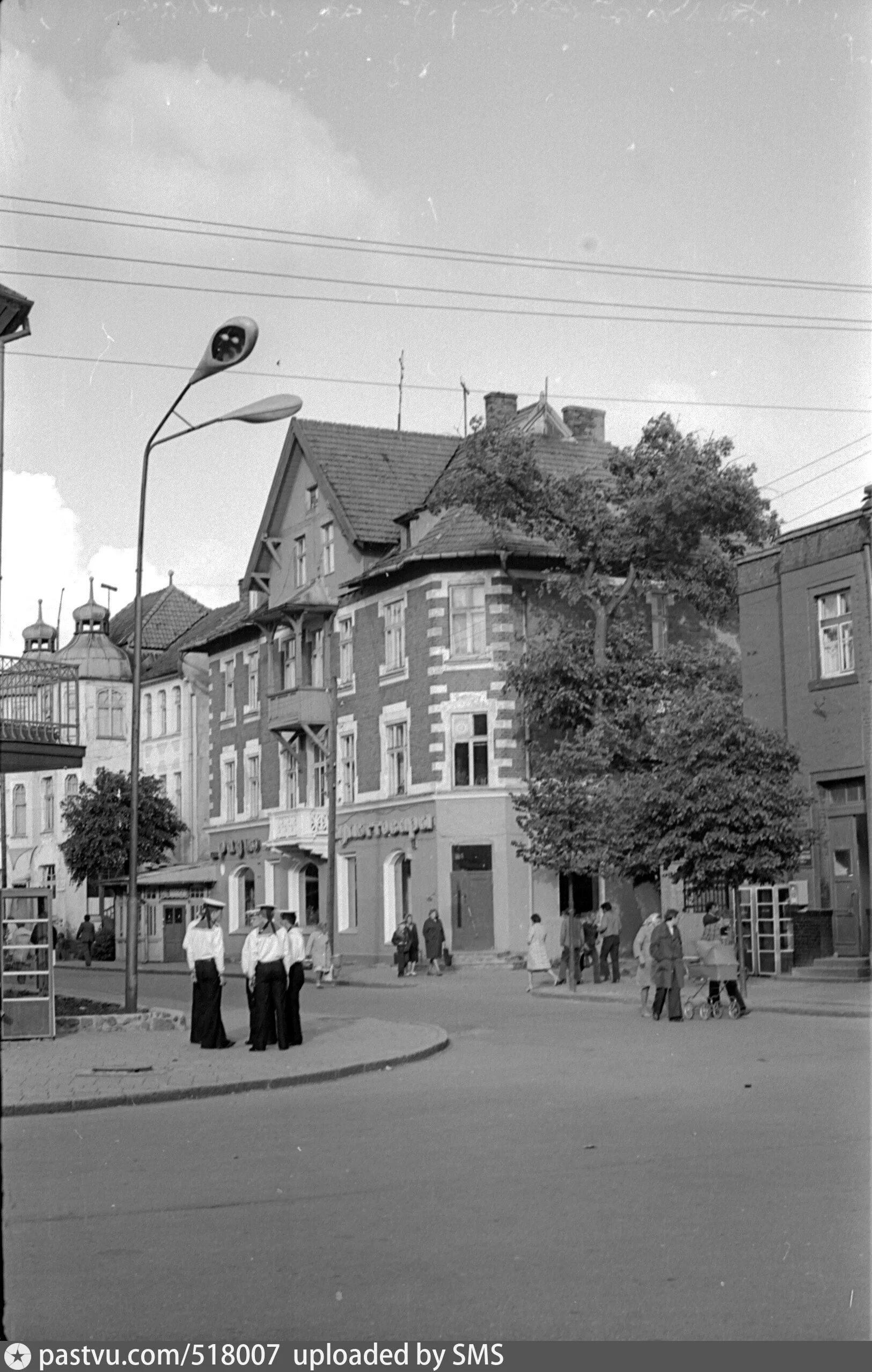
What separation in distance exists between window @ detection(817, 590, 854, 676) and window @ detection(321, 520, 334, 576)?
2355 cm

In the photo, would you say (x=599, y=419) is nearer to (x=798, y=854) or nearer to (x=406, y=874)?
(x=406, y=874)

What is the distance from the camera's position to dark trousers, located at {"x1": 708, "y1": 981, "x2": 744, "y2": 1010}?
24578mm

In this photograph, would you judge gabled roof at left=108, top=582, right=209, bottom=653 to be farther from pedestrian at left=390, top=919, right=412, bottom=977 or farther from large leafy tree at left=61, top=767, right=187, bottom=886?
pedestrian at left=390, top=919, right=412, bottom=977

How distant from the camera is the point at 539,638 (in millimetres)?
46531

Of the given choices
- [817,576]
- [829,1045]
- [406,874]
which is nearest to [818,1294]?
[829,1045]

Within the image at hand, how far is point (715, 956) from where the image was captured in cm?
2442

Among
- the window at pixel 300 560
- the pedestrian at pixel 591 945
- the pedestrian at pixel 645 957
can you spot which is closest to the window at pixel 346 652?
the window at pixel 300 560

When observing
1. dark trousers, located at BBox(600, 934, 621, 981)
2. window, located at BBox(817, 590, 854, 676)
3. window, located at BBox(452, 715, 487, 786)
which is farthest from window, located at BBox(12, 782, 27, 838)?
window, located at BBox(817, 590, 854, 676)

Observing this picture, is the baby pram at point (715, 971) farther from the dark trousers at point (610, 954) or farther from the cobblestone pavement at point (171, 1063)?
the dark trousers at point (610, 954)

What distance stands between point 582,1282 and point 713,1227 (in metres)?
1.49

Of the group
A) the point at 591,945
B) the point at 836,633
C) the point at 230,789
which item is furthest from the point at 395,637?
the point at 836,633

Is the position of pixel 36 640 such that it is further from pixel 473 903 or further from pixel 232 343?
pixel 473 903

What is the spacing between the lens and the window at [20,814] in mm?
78938

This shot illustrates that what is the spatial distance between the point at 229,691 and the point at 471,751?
55.1 ft
